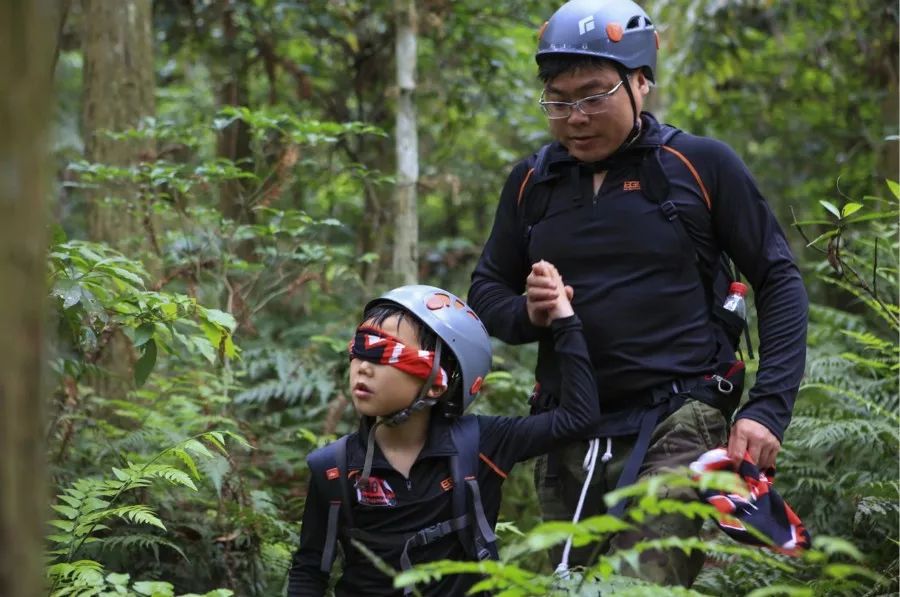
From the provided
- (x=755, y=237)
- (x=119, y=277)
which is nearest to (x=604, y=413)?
(x=755, y=237)

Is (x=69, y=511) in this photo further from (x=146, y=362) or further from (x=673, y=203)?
(x=673, y=203)

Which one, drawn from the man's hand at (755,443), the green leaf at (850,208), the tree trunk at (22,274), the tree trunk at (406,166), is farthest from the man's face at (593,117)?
the tree trunk at (406,166)

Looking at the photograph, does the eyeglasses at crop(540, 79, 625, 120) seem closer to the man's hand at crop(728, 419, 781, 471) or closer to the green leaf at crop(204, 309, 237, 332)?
the man's hand at crop(728, 419, 781, 471)

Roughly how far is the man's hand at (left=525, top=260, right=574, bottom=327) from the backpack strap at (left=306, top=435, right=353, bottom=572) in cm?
97

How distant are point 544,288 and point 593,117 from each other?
0.71m

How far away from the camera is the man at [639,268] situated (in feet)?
12.6

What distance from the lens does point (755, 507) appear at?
3652mm

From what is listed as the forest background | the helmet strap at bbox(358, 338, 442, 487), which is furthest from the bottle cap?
the helmet strap at bbox(358, 338, 442, 487)

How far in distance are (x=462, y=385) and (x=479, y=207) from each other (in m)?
9.89

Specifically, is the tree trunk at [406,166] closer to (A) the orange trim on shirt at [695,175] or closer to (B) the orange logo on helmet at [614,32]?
(B) the orange logo on helmet at [614,32]

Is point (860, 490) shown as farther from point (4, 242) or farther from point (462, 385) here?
point (4, 242)

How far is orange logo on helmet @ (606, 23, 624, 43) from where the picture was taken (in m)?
4.06

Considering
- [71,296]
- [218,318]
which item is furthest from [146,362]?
[71,296]

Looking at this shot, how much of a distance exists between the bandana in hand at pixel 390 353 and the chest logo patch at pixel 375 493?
17.9 inches
